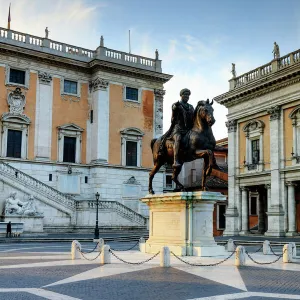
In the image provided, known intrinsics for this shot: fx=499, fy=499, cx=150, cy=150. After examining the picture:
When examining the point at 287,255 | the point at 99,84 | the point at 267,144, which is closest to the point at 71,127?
the point at 99,84

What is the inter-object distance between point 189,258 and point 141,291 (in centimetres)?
554

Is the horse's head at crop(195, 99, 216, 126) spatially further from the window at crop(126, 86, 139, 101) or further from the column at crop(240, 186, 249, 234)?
the window at crop(126, 86, 139, 101)

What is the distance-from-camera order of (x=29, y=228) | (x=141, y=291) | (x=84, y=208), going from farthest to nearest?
(x=84, y=208) → (x=29, y=228) → (x=141, y=291)

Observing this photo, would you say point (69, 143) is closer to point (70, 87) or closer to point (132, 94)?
point (70, 87)

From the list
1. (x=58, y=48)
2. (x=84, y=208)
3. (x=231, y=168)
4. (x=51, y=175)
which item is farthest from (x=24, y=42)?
(x=231, y=168)

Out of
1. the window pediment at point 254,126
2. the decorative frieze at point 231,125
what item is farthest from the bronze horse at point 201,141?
the decorative frieze at point 231,125

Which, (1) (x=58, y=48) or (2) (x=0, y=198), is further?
(1) (x=58, y=48)

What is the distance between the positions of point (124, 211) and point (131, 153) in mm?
6678

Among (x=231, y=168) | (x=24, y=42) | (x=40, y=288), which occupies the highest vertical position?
(x=24, y=42)

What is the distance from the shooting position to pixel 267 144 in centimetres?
3884

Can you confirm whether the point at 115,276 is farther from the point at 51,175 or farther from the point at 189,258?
the point at 51,175

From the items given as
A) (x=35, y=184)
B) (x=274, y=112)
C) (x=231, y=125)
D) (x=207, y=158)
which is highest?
(x=274, y=112)

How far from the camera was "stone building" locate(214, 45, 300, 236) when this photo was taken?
119ft

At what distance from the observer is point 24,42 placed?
140 ft
